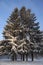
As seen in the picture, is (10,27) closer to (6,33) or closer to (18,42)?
(6,33)

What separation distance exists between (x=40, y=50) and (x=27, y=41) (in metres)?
2.01

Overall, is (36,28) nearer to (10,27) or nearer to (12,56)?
(10,27)

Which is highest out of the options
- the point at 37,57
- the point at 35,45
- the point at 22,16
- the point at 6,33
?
the point at 22,16

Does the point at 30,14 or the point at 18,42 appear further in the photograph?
the point at 30,14

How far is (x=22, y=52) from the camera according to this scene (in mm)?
19859

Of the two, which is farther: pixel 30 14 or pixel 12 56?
pixel 30 14

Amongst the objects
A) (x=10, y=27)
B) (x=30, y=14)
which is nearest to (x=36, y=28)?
(x=30, y=14)

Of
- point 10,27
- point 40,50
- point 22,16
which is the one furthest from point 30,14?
point 40,50

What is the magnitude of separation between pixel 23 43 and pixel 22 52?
3.59ft

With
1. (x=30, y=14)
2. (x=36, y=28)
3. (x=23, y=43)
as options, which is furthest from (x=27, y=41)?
(x=30, y=14)

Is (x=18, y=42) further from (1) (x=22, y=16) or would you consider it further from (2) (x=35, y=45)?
(1) (x=22, y=16)

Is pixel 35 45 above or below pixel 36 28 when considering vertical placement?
below

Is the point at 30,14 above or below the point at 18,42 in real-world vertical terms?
above

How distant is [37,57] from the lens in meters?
21.6
